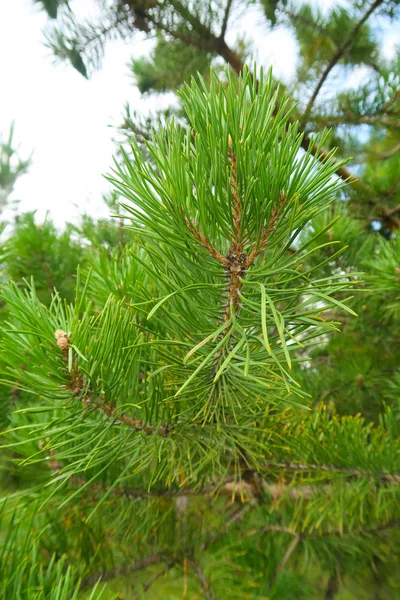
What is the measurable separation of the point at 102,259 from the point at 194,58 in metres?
0.90

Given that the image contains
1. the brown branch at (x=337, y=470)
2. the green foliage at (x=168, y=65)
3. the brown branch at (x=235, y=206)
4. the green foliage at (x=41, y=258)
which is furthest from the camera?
the green foliage at (x=168, y=65)

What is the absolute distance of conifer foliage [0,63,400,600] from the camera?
27 cm

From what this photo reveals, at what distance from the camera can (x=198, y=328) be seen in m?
0.34

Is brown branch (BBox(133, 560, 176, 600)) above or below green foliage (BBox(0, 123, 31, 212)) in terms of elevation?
below

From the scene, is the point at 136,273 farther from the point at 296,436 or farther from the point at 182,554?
the point at 182,554

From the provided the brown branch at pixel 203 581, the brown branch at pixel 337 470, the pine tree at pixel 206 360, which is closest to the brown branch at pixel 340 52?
the pine tree at pixel 206 360

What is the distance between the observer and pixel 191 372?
1.18 feet

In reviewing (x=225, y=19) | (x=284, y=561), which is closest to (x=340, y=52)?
(x=225, y=19)

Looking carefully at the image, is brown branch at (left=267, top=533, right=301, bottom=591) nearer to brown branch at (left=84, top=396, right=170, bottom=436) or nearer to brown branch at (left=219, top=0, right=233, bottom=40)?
brown branch at (left=84, top=396, right=170, bottom=436)

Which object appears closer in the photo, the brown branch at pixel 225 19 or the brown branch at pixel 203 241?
the brown branch at pixel 203 241

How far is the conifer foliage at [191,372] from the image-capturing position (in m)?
0.27

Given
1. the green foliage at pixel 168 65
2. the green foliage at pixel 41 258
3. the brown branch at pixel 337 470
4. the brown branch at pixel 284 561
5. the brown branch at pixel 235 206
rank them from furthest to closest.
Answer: the green foliage at pixel 168 65, the green foliage at pixel 41 258, the brown branch at pixel 284 561, the brown branch at pixel 337 470, the brown branch at pixel 235 206

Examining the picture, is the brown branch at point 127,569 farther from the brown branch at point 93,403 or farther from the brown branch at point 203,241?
the brown branch at point 203,241

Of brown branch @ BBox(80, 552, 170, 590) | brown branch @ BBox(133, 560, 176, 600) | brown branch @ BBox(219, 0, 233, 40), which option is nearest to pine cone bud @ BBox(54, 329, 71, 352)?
brown branch @ BBox(80, 552, 170, 590)
